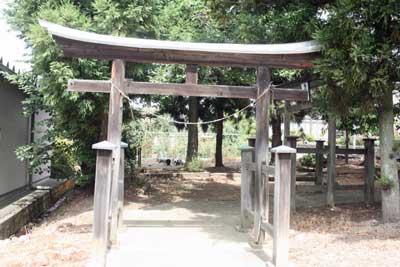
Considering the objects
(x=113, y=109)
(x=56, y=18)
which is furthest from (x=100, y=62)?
(x=113, y=109)

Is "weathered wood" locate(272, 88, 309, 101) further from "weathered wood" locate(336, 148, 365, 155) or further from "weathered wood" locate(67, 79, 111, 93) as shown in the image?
"weathered wood" locate(336, 148, 365, 155)

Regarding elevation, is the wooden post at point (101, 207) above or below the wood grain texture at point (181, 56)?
below

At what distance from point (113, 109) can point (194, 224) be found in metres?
2.52

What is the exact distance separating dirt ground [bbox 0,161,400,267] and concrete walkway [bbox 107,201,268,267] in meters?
0.01

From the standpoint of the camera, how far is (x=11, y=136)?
371 inches

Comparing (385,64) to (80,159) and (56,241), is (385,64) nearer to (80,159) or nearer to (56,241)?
(56,241)

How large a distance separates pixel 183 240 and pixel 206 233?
57 cm

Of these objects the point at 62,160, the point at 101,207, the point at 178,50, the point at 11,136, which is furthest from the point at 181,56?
the point at 62,160

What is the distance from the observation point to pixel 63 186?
11.6m

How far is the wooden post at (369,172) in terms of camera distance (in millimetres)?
8370

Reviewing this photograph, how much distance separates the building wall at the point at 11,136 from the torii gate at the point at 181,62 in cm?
398

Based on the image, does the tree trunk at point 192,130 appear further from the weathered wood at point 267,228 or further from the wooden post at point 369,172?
the weathered wood at point 267,228

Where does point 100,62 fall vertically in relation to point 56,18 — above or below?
below

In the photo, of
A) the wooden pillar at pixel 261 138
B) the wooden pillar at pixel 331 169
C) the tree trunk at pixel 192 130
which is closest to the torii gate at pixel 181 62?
the wooden pillar at pixel 261 138
